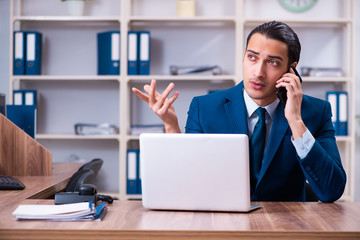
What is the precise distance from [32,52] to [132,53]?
777 mm

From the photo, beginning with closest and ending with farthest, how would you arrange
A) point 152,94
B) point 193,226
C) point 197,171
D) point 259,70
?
point 193,226 < point 197,171 < point 152,94 < point 259,70

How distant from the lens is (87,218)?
123 centimetres

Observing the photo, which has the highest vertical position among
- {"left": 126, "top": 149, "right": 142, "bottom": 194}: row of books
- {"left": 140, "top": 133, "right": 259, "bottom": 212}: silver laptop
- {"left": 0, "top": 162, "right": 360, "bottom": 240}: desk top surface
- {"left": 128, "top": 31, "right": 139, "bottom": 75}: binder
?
{"left": 128, "top": 31, "right": 139, "bottom": 75}: binder

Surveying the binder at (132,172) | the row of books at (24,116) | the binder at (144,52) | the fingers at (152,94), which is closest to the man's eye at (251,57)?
the fingers at (152,94)

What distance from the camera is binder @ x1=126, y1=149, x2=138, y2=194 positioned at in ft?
11.2

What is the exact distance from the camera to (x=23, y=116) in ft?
7.88

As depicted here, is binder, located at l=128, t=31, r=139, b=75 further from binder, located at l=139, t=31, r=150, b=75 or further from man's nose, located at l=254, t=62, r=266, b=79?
man's nose, located at l=254, t=62, r=266, b=79

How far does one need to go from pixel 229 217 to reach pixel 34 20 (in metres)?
2.80

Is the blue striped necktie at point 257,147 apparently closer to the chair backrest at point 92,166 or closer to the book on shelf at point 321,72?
the chair backrest at point 92,166

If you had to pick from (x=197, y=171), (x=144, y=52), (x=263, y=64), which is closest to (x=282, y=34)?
(x=263, y=64)

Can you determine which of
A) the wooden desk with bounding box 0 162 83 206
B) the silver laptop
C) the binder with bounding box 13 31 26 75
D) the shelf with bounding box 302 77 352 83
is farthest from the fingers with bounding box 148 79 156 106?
the binder with bounding box 13 31 26 75

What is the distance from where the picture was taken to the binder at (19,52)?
11.3 ft

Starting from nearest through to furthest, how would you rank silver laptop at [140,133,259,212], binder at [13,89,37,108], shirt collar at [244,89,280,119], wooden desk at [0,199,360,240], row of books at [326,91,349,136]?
wooden desk at [0,199,360,240] → silver laptop at [140,133,259,212] → shirt collar at [244,89,280,119] → row of books at [326,91,349,136] → binder at [13,89,37,108]

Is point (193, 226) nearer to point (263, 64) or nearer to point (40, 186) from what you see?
point (263, 64)
